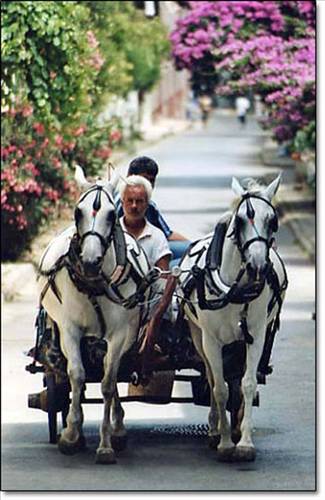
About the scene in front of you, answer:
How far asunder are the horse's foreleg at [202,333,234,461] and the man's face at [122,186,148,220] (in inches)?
27.8

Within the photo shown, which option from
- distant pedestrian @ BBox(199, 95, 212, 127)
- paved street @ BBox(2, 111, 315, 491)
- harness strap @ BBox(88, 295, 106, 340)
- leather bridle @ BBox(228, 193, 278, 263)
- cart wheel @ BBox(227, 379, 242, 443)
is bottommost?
distant pedestrian @ BBox(199, 95, 212, 127)

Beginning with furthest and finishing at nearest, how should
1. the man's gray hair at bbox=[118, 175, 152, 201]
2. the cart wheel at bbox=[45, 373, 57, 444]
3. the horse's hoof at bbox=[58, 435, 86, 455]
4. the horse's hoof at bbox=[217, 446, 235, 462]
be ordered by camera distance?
the cart wheel at bbox=[45, 373, 57, 444]
the horse's hoof at bbox=[58, 435, 86, 455]
the horse's hoof at bbox=[217, 446, 235, 462]
the man's gray hair at bbox=[118, 175, 152, 201]

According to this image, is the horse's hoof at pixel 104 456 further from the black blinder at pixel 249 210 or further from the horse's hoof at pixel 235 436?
the black blinder at pixel 249 210

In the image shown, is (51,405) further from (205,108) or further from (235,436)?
(205,108)

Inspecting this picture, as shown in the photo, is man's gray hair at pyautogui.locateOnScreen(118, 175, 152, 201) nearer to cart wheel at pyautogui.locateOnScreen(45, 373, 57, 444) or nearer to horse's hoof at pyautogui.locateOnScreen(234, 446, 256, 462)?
cart wheel at pyautogui.locateOnScreen(45, 373, 57, 444)

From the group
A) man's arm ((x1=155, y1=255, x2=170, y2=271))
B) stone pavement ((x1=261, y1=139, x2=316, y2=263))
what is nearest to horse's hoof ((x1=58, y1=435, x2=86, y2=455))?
man's arm ((x1=155, y1=255, x2=170, y2=271))

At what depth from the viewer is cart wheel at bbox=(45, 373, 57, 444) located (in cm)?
911

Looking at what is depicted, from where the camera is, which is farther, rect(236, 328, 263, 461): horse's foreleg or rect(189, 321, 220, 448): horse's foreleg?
rect(189, 321, 220, 448): horse's foreleg

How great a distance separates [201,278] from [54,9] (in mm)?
5548

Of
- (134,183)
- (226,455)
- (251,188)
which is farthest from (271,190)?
(226,455)

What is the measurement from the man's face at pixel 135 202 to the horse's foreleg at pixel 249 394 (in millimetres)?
868

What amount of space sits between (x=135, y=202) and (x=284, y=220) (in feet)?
47.3

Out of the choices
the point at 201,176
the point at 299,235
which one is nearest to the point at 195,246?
the point at 299,235

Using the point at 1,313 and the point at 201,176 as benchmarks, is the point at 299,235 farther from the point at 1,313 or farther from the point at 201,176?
the point at 201,176
